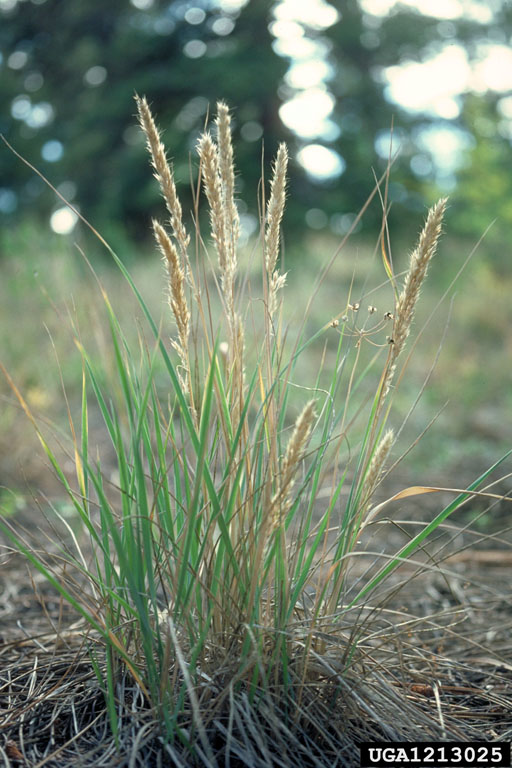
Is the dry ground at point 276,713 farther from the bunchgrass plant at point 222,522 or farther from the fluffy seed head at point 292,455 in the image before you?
the fluffy seed head at point 292,455

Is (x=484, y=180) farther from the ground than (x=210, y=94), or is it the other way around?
(x=210, y=94)

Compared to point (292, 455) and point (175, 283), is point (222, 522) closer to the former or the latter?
point (292, 455)

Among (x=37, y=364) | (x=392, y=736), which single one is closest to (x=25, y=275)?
(x=37, y=364)

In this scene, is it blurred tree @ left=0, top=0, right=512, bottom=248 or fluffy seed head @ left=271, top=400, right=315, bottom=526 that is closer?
fluffy seed head @ left=271, top=400, right=315, bottom=526

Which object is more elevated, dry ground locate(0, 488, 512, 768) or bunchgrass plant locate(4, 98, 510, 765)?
bunchgrass plant locate(4, 98, 510, 765)

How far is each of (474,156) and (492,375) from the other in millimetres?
7707

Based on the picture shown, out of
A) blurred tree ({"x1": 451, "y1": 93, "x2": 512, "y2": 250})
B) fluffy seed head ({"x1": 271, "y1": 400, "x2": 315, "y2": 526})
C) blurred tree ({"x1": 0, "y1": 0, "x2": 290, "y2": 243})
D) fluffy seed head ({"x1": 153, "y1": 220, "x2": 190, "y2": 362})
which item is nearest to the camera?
fluffy seed head ({"x1": 271, "y1": 400, "x2": 315, "y2": 526})

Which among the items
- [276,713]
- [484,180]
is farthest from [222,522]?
[484,180]

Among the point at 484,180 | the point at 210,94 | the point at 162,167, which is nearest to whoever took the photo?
the point at 162,167

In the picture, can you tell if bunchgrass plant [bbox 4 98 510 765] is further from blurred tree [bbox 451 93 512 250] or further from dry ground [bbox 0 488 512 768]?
blurred tree [bbox 451 93 512 250]

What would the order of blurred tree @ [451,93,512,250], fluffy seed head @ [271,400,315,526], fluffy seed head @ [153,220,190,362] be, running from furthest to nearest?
blurred tree @ [451,93,512,250], fluffy seed head @ [153,220,190,362], fluffy seed head @ [271,400,315,526]

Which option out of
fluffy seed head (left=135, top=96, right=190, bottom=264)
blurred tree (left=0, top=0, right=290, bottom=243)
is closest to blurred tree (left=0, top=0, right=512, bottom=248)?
blurred tree (left=0, top=0, right=290, bottom=243)

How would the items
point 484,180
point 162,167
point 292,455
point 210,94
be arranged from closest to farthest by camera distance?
point 292,455 → point 162,167 → point 210,94 → point 484,180

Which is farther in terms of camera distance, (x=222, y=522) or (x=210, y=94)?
(x=210, y=94)
